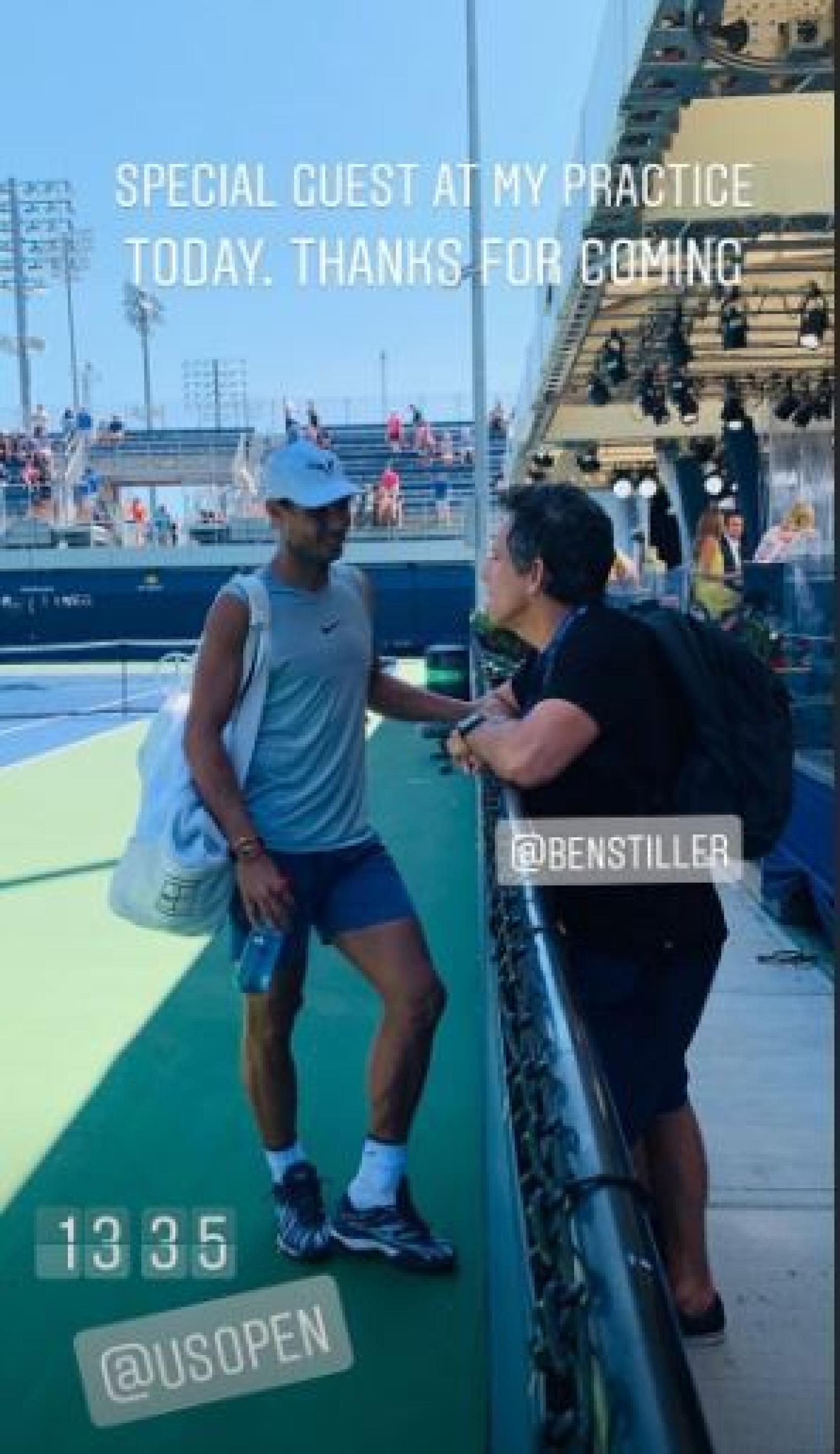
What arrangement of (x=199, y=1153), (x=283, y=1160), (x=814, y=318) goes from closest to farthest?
(x=283, y=1160) < (x=199, y=1153) < (x=814, y=318)

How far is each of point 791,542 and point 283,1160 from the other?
775 centimetres

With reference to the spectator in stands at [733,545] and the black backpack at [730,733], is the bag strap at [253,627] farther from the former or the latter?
the spectator in stands at [733,545]

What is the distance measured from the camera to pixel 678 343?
11.9 m

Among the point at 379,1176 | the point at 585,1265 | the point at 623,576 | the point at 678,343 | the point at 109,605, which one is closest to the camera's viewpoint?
the point at 585,1265

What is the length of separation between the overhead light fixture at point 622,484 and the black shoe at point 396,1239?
72.3 feet

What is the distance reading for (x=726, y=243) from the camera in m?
9.66

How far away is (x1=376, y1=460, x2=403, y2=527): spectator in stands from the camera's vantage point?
24.9m

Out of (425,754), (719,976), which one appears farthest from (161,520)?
(719,976)

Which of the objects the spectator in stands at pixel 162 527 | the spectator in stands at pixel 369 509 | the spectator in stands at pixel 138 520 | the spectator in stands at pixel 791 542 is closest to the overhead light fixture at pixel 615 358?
the spectator in stands at pixel 791 542

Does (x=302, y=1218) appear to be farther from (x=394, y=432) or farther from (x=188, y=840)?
(x=394, y=432)

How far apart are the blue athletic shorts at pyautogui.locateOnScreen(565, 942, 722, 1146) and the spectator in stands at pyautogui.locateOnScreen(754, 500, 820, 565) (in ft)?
21.1

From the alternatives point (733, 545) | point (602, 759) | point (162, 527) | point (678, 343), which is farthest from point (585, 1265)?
point (162, 527)

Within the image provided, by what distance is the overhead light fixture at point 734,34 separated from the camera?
520cm

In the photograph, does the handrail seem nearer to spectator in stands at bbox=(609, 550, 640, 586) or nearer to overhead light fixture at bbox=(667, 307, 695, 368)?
overhead light fixture at bbox=(667, 307, 695, 368)
